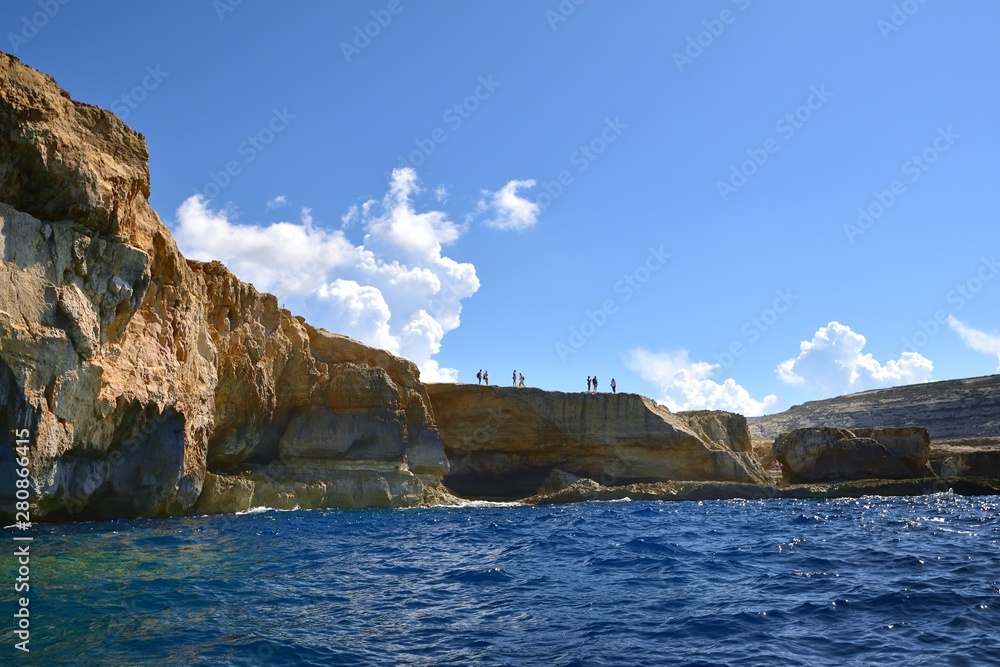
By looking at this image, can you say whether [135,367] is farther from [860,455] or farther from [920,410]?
[920,410]

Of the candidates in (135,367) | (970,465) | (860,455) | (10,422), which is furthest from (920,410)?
(10,422)

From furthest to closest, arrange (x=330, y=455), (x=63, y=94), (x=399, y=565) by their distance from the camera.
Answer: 1. (x=330, y=455)
2. (x=63, y=94)
3. (x=399, y=565)

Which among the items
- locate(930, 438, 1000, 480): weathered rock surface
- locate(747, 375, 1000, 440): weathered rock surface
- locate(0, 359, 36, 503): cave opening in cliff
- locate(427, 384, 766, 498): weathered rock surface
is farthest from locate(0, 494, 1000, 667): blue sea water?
locate(747, 375, 1000, 440): weathered rock surface

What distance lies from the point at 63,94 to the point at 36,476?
14847 millimetres

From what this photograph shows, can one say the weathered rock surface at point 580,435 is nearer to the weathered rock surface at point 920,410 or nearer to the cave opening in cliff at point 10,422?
the cave opening in cliff at point 10,422

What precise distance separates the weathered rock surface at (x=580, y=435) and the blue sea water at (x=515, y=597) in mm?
28433

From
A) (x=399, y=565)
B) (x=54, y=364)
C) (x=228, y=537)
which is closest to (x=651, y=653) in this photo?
(x=399, y=565)

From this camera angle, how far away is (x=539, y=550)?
2131 centimetres

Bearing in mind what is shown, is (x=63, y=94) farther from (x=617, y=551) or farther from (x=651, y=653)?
(x=651, y=653)

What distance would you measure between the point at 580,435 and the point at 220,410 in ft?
90.9

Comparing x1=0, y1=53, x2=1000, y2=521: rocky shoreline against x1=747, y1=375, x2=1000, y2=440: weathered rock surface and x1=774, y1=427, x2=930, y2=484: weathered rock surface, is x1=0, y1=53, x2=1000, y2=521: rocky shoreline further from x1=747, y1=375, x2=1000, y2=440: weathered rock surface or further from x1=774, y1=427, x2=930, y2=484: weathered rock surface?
x1=747, y1=375, x2=1000, y2=440: weathered rock surface

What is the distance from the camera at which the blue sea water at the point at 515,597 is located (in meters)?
10.2

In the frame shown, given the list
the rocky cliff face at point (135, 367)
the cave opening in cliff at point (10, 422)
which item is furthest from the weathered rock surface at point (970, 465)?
the cave opening in cliff at point (10, 422)

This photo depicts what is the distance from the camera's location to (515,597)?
14406 mm
